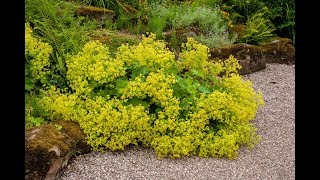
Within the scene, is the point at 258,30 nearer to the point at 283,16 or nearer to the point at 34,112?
the point at 283,16

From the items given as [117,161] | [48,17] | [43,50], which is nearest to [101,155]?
[117,161]

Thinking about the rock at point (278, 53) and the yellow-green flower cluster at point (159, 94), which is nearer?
the yellow-green flower cluster at point (159, 94)

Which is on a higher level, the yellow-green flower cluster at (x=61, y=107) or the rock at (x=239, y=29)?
the rock at (x=239, y=29)

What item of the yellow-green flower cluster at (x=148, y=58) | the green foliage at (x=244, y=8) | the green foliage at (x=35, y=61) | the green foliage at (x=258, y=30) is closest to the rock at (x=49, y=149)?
the green foliage at (x=35, y=61)

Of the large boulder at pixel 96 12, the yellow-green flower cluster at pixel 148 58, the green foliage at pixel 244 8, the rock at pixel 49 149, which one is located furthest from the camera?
the green foliage at pixel 244 8

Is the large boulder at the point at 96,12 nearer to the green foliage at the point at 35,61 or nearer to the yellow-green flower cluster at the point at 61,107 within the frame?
the green foliage at the point at 35,61

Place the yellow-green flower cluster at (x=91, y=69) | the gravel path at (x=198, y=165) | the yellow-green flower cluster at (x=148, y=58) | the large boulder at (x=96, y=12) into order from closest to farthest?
the gravel path at (x=198, y=165) → the yellow-green flower cluster at (x=91, y=69) → the yellow-green flower cluster at (x=148, y=58) → the large boulder at (x=96, y=12)

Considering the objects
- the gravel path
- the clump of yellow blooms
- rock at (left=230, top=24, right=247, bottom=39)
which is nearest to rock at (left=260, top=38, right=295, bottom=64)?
rock at (left=230, top=24, right=247, bottom=39)

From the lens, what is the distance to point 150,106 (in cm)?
520

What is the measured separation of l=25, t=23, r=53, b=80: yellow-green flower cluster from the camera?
202 inches

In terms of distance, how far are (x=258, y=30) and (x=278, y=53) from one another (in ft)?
1.71

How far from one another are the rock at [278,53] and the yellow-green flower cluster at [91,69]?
3.78 metres

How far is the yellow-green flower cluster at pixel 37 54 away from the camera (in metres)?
5.14
